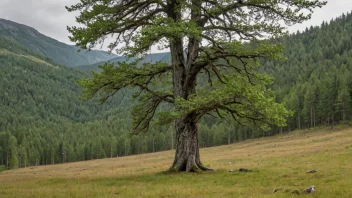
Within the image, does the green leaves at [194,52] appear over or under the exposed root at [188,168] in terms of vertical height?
over

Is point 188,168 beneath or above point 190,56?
beneath

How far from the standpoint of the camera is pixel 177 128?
65.6 feet

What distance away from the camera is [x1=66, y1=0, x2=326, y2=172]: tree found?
1681cm

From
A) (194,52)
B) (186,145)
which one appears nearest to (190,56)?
(194,52)

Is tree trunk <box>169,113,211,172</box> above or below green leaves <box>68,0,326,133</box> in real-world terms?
below

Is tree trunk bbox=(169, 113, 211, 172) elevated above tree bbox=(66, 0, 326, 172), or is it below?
below

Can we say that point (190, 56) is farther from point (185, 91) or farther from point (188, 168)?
point (188, 168)

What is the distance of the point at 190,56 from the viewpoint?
20500 mm

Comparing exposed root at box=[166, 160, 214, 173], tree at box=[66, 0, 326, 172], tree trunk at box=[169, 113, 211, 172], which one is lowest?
exposed root at box=[166, 160, 214, 173]

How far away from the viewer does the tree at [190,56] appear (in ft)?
55.2

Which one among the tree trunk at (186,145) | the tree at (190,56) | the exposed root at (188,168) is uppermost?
the tree at (190,56)

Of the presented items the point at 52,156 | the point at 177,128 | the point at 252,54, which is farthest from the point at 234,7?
the point at 52,156

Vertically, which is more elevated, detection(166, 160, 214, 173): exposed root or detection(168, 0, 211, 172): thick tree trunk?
detection(168, 0, 211, 172): thick tree trunk

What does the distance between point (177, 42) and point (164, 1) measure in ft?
8.75
